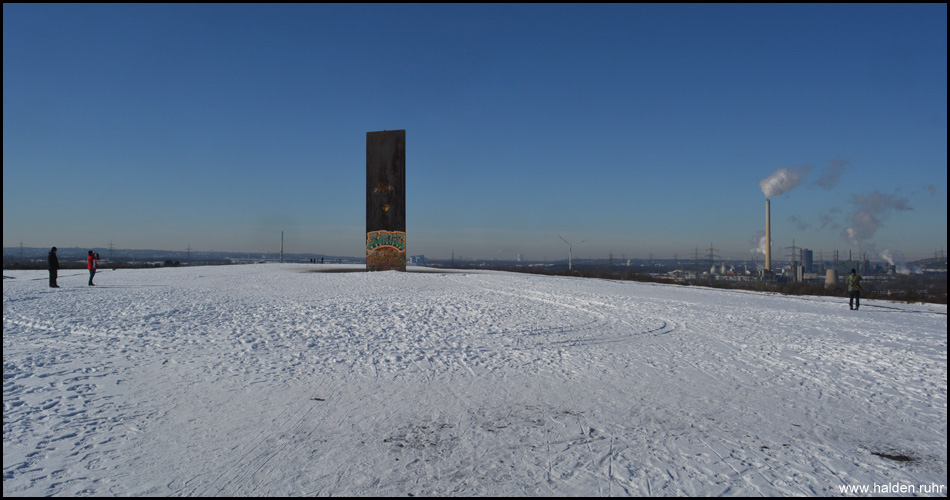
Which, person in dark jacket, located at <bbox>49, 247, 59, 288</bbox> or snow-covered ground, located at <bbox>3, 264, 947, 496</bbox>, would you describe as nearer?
snow-covered ground, located at <bbox>3, 264, 947, 496</bbox>

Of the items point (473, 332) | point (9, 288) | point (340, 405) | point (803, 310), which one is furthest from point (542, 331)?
point (9, 288)

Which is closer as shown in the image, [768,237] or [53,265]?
[53,265]

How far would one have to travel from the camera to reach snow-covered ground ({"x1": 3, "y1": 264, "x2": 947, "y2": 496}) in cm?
467

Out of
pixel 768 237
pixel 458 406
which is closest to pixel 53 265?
pixel 458 406

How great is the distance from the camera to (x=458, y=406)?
22.4ft

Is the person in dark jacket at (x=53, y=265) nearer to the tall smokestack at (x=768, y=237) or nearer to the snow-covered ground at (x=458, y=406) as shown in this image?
the snow-covered ground at (x=458, y=406)

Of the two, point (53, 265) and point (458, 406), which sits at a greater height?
point (53, 265)

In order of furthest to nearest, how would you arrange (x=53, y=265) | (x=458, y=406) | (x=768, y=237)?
(x=768, y=237)
(x=53, y=265)
(x=458, y=406)

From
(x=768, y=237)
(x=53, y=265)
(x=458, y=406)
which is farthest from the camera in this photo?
(x=768, y=237)

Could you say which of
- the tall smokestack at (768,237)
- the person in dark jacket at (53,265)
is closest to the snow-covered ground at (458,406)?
the person in dark jacket at (53,265)

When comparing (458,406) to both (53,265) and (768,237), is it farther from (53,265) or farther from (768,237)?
(768,237)

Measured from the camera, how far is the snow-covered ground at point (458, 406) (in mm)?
4668

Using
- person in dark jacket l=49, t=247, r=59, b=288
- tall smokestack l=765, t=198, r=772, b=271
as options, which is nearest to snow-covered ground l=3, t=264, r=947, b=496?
person in dark jacket l=49, t=247, r=59, b=288

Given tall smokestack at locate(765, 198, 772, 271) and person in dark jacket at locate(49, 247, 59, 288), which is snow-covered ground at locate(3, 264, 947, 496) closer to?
person in dark jacket at locate(49, 247, 59, 288)
